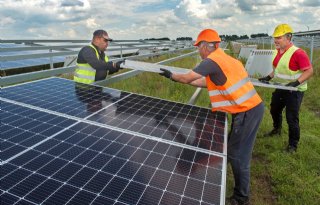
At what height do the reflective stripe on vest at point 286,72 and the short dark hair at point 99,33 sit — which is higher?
the short dark hair at point 99,33

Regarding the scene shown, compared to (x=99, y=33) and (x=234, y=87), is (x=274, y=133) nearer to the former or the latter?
(x=234, y=87)

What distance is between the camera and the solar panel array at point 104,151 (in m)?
2.15

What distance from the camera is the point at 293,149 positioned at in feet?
19.7

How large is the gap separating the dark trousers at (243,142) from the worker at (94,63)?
2.25 meters

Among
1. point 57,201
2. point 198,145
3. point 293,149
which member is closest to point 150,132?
point 198,145

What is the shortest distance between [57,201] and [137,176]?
0.67 m

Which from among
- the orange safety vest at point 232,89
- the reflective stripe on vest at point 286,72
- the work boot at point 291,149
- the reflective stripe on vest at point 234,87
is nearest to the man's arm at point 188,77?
the orange safety vest at point 232,89

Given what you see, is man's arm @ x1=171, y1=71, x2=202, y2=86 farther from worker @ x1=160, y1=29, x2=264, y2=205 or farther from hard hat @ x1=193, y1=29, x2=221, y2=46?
hard hat @ x1=193, y1=29, x2=221, y2=46

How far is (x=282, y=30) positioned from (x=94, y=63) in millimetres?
3587

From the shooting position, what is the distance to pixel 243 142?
3.99 meters

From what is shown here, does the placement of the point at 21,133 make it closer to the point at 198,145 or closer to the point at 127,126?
the point at 127,126

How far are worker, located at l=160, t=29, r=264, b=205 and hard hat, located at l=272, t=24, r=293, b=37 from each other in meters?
2.35

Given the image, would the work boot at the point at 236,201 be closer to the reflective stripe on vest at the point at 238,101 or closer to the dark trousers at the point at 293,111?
the reflective stripe on vest at the point at 238,101

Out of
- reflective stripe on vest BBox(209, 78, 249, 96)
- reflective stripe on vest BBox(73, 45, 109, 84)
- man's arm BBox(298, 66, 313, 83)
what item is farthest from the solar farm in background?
man's arm BBox(298, 66, 313, 83)
